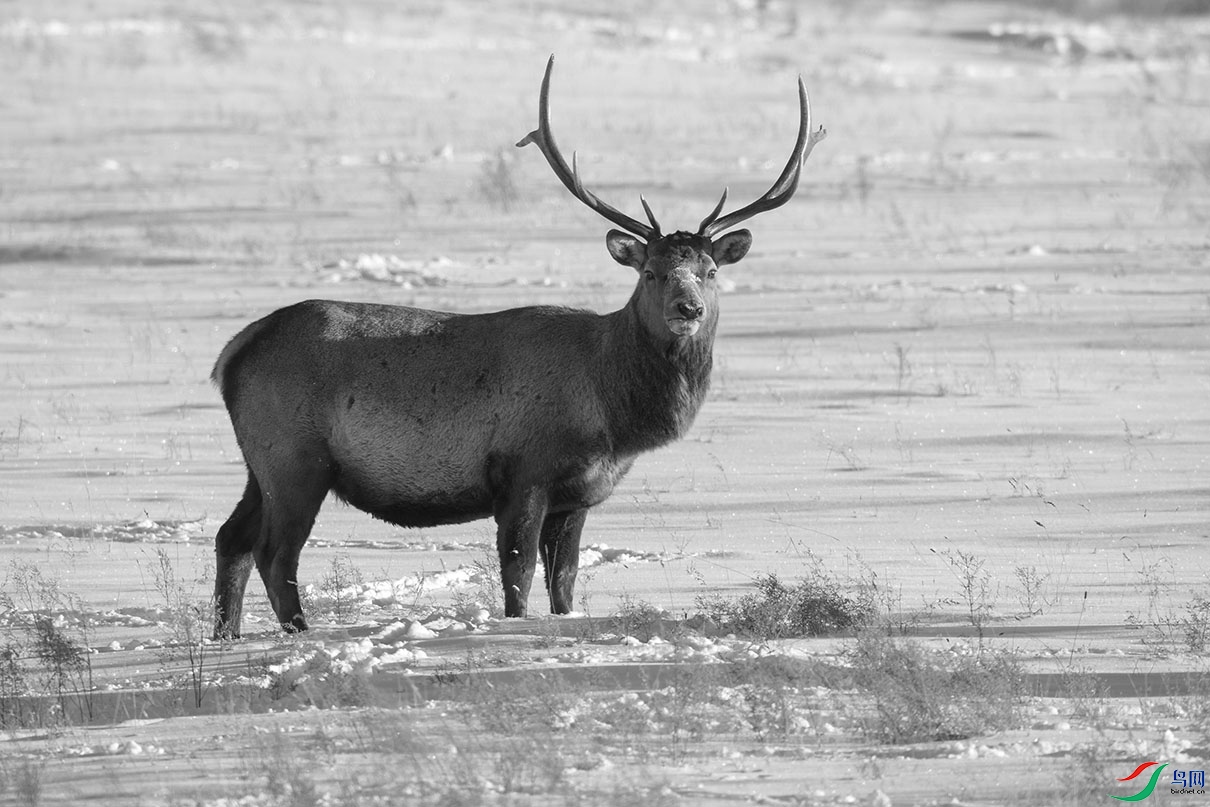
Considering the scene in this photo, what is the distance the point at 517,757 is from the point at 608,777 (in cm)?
29

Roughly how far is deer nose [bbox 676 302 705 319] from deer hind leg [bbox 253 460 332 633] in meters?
1.78

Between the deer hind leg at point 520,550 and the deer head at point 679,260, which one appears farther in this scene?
the deer head at point 679,260

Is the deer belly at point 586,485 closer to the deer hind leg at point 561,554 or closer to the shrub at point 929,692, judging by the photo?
the deer hind leg at point 561,554

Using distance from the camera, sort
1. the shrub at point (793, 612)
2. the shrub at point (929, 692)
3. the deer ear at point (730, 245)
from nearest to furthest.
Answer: the shrub at point (929, 692) < the shrub at point (793, 612) < the deer ear at point (730, 245)

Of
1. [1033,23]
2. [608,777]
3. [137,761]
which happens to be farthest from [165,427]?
[1033,23]

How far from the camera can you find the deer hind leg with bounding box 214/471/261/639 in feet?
27.4

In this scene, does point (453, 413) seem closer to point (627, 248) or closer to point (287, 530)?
point (287, 530)

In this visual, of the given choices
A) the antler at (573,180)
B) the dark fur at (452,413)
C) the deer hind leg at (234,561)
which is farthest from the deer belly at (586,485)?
the deer hind leg at (234,561)

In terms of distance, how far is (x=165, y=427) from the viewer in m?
12.8

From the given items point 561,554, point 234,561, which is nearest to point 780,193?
point 561,554

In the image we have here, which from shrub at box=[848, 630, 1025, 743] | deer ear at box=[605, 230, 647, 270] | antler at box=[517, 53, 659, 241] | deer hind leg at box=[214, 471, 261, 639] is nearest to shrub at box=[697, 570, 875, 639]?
shrub at box=[848, 630, 1025, 743]

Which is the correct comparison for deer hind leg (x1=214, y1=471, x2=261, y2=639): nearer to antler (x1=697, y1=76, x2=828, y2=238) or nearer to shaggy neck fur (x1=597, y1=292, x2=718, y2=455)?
shaggy neck fur (x1=597, y1=292, x2=718, y2=455)

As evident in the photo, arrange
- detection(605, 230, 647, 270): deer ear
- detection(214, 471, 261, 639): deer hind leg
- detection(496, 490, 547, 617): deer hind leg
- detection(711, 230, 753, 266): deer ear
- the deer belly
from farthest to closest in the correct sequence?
detection(711, 230, 753, 266): deer ear
detection(605, 230, 647, 270): deer ear
detection(214, 471, 261, 639): deer hind leg
the deer belly
detection(496, 490, 547, 617): deer hind leg

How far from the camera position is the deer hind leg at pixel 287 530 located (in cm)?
818
